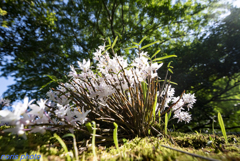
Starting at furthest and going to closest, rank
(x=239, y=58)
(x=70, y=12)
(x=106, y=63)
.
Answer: (x=70, y=12) < (x=239, y=58) < (x=106, y=63)

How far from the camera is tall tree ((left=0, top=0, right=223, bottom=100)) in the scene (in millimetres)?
5410

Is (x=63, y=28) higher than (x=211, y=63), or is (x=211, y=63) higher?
(x=63, y=28)

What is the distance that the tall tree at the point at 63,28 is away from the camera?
5410mm

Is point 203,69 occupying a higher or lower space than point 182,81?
higher

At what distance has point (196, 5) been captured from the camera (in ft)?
24.8

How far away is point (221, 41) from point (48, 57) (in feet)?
30.7

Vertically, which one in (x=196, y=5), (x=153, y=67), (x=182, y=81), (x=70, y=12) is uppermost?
(x=196, y=5)

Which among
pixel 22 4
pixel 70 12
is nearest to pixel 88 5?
pixel 70 12

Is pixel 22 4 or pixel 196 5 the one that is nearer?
pixel 22 4

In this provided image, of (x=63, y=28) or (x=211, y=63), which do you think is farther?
(x=63, y=28)

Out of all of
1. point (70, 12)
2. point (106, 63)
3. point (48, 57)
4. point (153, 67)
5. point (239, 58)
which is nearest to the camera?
point (153, 67)

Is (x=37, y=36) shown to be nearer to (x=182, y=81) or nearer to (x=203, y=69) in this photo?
(x=182, y=81)

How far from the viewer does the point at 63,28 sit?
726 cm

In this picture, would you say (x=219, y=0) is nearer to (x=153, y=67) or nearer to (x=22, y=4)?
(x=153, y=67)
